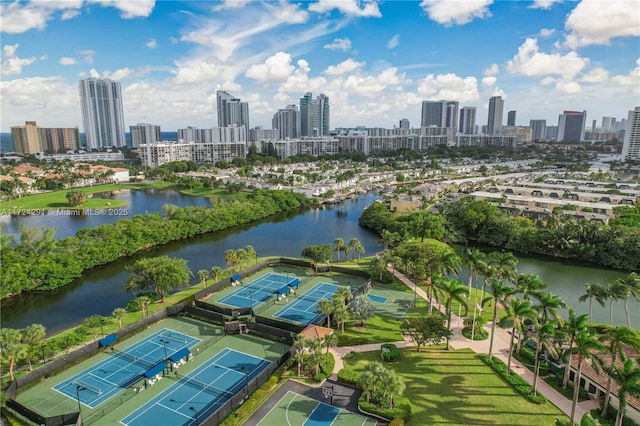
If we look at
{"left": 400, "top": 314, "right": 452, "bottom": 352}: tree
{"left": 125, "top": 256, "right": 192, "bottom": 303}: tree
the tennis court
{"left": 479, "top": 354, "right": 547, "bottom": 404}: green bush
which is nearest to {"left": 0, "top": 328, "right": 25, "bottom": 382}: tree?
{"left": 125, "top": 256, "right": 192, "bottom": 303}: tree

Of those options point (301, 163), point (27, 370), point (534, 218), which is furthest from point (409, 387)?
point (301, 163)

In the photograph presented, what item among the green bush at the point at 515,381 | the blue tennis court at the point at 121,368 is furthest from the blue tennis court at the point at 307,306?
the green bush at the point at 515,381

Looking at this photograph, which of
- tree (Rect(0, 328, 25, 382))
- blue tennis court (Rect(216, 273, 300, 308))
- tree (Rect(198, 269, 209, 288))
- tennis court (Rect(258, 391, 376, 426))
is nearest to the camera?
tennis court (Rect(258, 391, 376, 426))

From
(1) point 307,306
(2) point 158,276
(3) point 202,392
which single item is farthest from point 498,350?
(2) point 158,276

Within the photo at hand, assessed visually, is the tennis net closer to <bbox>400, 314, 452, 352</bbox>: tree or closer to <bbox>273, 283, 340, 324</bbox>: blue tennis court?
<bbox>273, 283, 340, 324</bbox>: blue tennis court

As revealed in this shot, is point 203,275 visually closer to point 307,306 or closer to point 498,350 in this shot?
point 307,306

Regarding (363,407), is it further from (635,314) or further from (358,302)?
(635,314)

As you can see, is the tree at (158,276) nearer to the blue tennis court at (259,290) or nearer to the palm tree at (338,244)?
the blue tennis court at (259,290)
